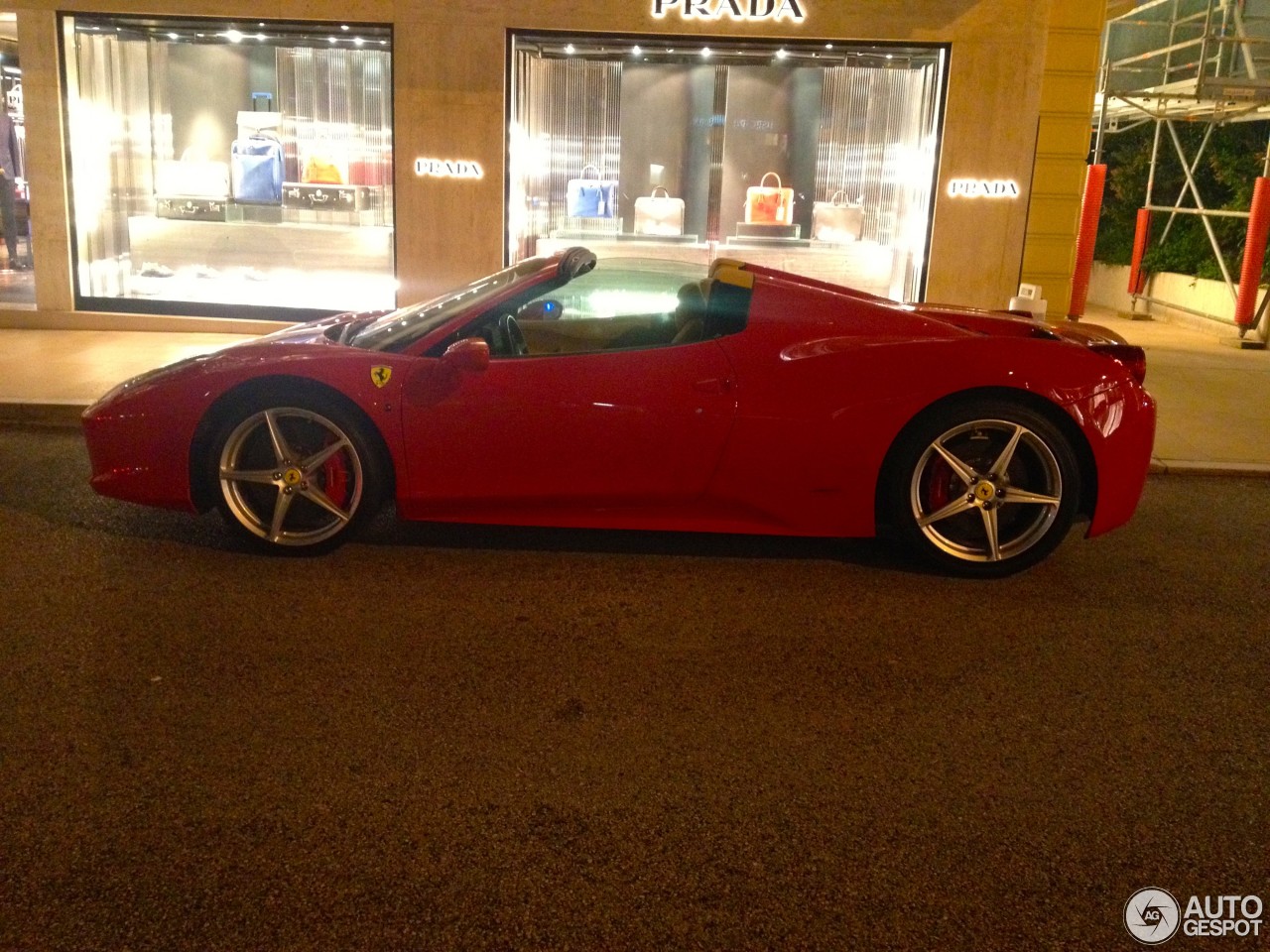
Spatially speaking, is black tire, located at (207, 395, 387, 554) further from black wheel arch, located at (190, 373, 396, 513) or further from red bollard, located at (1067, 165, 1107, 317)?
red bollard, located at (1067, 165, 1107, 317)

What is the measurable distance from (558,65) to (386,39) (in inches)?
63.4

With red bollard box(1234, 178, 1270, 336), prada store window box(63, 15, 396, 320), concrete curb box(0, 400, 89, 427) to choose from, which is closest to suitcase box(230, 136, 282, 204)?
prada store window box(63, 15, 396, 320)

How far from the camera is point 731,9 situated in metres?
10.7

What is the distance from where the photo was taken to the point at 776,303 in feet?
16.8

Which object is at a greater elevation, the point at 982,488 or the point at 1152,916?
the point at 982,488

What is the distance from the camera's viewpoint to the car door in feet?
16.1

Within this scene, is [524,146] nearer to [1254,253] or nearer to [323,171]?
[323,171]

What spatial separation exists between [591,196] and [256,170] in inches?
130

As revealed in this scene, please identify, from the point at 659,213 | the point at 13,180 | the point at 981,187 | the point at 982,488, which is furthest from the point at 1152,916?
the point at 13,180

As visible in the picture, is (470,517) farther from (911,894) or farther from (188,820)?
(911,894)

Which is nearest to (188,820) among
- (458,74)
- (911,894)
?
(911,894)

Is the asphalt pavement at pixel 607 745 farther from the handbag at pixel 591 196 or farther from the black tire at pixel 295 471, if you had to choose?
the handbag at pixel 591 196

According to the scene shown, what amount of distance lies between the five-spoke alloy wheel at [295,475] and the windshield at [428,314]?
1.48 ft

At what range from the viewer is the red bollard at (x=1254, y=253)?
44.1 feet
